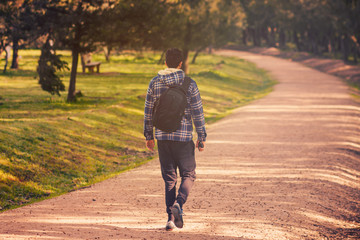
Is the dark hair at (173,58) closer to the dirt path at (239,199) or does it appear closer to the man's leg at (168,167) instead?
the man's leg at (168,167)

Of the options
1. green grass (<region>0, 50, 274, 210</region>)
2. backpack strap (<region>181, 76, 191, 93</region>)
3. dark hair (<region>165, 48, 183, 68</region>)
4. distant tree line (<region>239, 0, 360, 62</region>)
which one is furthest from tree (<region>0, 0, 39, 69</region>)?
distant tree line (<region>239, 0, 360, 62</region>)

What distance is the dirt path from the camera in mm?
6801

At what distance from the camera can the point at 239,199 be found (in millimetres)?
8805

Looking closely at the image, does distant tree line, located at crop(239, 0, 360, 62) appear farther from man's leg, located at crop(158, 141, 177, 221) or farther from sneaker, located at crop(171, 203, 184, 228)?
sneaker, located at crop(171, 203, 184, 228)

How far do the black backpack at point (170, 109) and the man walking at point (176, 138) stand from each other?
9cm

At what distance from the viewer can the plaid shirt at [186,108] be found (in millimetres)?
6465

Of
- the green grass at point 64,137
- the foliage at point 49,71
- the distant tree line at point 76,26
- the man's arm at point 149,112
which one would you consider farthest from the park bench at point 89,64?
the man's arm at point 149,112

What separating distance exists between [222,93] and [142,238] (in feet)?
85.6

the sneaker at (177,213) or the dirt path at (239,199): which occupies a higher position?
the sneaker at (177,213)

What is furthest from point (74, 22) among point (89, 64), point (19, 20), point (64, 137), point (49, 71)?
point (89, 64)

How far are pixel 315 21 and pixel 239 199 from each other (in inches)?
2254

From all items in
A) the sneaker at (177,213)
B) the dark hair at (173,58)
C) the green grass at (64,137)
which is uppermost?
the dark hair at (173,58)

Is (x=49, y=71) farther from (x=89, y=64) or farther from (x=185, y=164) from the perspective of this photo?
(x=89, y=64)

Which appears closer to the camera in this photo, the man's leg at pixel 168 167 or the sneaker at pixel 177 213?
the sneaker at pixel 177 213
